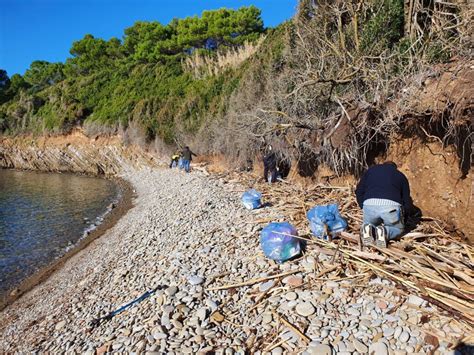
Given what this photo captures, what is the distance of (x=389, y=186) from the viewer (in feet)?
15.5

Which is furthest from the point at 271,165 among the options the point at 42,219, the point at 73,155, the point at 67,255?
the point at 73,155

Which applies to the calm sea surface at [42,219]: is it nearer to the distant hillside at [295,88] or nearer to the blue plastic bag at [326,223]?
the distant hillside at [295,88]

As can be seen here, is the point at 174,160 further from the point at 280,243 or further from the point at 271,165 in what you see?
the point at 280,243

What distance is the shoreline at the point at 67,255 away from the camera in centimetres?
689

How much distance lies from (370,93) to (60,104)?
35.1 m

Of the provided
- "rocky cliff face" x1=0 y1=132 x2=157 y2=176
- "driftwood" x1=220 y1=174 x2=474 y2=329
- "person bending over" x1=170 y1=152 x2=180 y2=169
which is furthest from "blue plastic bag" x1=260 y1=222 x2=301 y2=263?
"rocky cliff face" x1=0 y1=132 x2=157 y2=176

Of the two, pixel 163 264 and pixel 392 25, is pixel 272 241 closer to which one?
pixel 163 264

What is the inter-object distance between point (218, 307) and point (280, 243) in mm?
1286

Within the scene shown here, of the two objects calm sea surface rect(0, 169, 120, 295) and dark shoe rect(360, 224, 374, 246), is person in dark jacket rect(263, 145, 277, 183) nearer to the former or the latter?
dark shoe rect(360, 224, 374, 246)

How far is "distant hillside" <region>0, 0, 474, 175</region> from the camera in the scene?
5344 mm

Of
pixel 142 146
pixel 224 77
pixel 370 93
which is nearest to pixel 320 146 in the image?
pixel 370 93

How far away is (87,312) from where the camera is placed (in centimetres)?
505

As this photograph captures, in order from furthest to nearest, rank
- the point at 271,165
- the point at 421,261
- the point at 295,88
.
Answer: the point at 271,165, the point at 295,88, the point at 421,261

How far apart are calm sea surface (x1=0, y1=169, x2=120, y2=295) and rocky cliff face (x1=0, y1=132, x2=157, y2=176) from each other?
3778 mm
